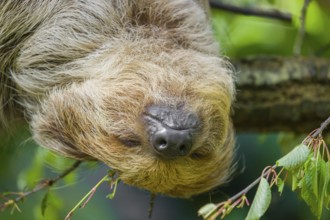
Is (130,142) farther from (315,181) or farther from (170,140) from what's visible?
(315,181)

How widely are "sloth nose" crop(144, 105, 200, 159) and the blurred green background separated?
849 millimetres

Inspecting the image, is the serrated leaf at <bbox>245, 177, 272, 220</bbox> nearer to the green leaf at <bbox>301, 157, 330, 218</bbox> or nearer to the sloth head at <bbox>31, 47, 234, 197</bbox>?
the green leaf at <bbox>301, 157, 330, 218</bbox>

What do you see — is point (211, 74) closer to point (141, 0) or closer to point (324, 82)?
point (141, 0)

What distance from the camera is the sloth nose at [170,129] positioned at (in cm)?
296

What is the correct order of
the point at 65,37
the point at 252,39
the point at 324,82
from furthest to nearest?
the point at 252,39, the point at 324,82, the point at 65,37

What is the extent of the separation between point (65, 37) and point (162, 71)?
1.95 feet


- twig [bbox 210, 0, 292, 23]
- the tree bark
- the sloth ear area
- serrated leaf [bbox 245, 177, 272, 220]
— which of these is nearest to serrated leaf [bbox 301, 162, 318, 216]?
serrated leaf [bbox 245, 177, 272, 220]

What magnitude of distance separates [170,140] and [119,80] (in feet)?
1.46

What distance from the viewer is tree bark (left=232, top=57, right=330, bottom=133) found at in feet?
14.4

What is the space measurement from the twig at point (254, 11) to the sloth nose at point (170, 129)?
7.26 ft

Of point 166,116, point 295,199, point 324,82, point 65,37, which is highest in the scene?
point 65,37

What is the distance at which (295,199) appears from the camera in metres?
5.66

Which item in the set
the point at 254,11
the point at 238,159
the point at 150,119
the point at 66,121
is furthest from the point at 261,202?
the point at 254,11

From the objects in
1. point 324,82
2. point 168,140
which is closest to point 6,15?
point 168,140
